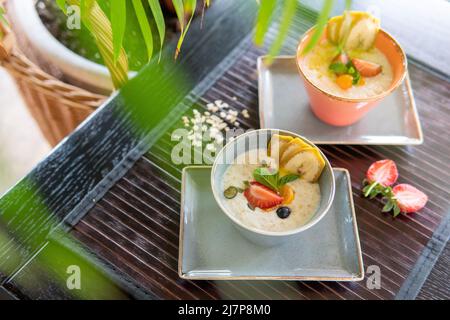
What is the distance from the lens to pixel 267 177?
0.86 m

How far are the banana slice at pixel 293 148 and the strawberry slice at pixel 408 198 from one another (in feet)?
0.65

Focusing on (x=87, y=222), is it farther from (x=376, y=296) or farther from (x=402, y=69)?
(x=402, y=69)

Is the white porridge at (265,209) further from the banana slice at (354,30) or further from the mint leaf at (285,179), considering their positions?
the banana slice at (354,30)

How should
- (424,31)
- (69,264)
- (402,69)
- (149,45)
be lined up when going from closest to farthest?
(149,45) < (69,264) < (402,69) < (424,31)

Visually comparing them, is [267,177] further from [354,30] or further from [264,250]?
[354,30]

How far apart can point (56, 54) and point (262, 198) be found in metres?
0.52

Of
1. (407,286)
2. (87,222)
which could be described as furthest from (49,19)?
(407,286)

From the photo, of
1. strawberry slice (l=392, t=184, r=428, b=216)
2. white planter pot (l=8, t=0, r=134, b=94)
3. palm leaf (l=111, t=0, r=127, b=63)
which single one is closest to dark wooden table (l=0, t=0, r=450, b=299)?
strawberry slice (l=392, t=184, r=428, b=216)

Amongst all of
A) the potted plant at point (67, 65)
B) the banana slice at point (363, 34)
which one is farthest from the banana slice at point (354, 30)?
the potted plant at point (67, 65)

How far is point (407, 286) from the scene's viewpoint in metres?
0.85

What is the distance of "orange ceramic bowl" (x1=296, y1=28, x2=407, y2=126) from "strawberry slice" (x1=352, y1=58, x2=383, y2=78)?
0.12 ft

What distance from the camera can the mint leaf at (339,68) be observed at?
0.99 meters

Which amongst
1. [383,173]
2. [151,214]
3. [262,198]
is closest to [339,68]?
[383,173]

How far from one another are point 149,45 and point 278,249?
0.38m
